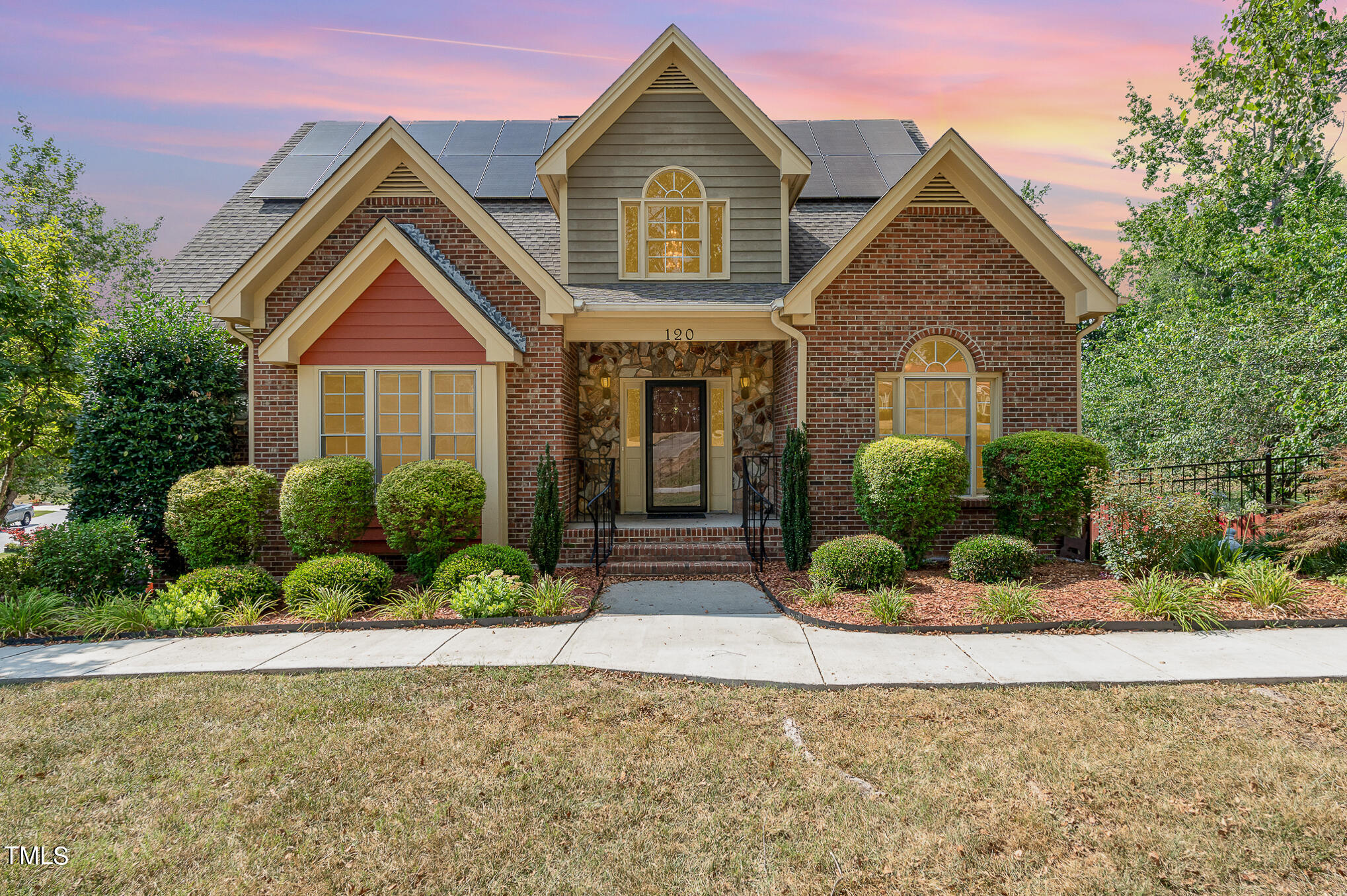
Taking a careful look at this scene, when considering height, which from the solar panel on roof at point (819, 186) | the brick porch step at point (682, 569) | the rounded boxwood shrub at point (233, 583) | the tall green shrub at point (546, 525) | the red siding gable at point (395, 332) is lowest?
the brick porch step at point (682, 569)

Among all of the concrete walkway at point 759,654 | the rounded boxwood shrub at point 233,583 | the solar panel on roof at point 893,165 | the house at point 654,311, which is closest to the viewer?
the concrete walkway at point 759,654

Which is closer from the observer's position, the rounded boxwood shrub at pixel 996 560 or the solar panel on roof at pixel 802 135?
the rounded boxwood shrub at pixel 996 560

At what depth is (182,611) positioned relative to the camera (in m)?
6.67

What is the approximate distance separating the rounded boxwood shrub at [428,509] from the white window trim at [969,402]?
5665 mm

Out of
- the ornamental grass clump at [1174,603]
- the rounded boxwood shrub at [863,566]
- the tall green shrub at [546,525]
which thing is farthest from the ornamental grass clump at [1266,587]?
the tall green shrub at [546,525]

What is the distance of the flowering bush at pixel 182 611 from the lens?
6625 mm

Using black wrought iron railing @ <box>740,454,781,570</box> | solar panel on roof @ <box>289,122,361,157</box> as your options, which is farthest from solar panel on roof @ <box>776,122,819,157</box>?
solar panel on roof @ <box>289,122,361,157</box>

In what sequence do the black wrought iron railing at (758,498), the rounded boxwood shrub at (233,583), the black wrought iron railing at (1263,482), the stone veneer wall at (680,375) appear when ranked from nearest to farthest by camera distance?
1. the rounded boxwood shrub at (233,583)
2. the black wrought iron railing at (1263,482)
3. the black wrought iron railing at (758,498)
4. the stone veneer wall at (680,375)

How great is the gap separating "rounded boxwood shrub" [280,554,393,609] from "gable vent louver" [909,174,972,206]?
27.9 feet

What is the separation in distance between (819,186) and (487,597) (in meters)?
9.33

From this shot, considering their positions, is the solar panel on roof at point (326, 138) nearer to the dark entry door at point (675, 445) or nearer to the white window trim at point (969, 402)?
the dark entry door at point (675, 445)

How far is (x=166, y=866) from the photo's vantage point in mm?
2928

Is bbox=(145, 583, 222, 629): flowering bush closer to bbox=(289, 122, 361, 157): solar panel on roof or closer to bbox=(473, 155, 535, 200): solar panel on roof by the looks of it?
bbox=(473, 155, 535, 200): solar panel on roof

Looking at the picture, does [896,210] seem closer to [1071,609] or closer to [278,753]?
[1071,609]
